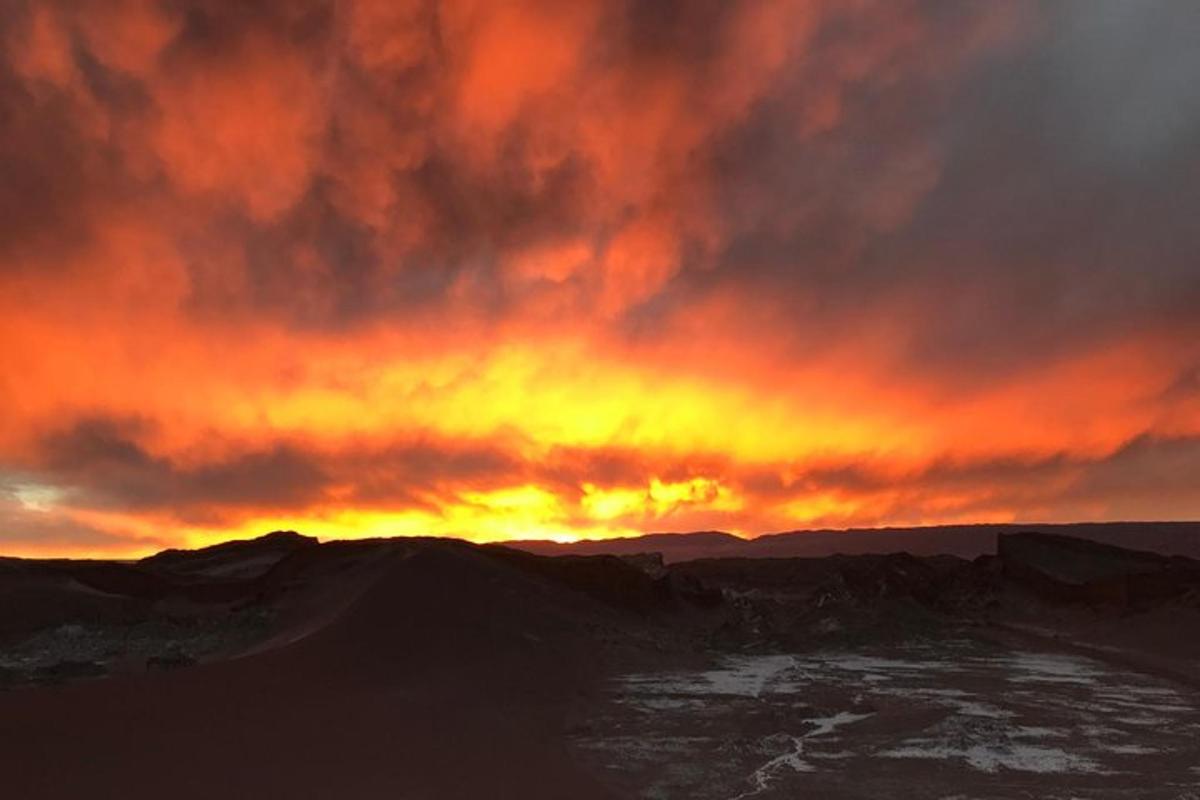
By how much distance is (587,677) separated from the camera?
591 inches

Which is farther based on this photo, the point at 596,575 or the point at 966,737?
the point at 596,575

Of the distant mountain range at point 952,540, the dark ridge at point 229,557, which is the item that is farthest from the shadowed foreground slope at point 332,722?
the distant mountain range at point 952,540

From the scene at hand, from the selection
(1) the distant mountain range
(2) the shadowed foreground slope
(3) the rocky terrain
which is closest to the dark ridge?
(3) the rocky terrain

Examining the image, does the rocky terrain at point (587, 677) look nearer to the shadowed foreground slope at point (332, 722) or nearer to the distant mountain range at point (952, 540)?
the shadowed foreground slope at point (332, 722)

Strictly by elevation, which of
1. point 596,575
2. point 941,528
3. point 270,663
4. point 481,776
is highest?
point 941,528

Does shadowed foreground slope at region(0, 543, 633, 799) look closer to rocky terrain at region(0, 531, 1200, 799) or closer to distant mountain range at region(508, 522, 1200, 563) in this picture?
rocky terrain at region(0, 531, 1200, 799)

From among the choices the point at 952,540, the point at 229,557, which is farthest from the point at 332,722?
the point at 952,540

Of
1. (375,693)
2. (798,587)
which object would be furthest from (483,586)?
(798,587)

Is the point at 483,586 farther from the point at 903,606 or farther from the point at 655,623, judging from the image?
the point at 903,606

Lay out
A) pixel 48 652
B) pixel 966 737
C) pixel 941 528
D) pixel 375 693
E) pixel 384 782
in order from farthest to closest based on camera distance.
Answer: pixel 941 528
pixel 48 652
pixel 375 693
pixel 966 737
pixel 384 782

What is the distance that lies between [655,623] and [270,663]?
1128cm

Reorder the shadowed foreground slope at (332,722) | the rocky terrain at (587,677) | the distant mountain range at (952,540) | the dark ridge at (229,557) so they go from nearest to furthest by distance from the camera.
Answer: the shadowed foreground slope at (332,722) → the rocky terrain at (587,677) → the dark ridge at (229,557) → the distant mountain range at (952,540)

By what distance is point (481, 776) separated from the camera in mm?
8609

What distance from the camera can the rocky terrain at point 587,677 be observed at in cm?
852
